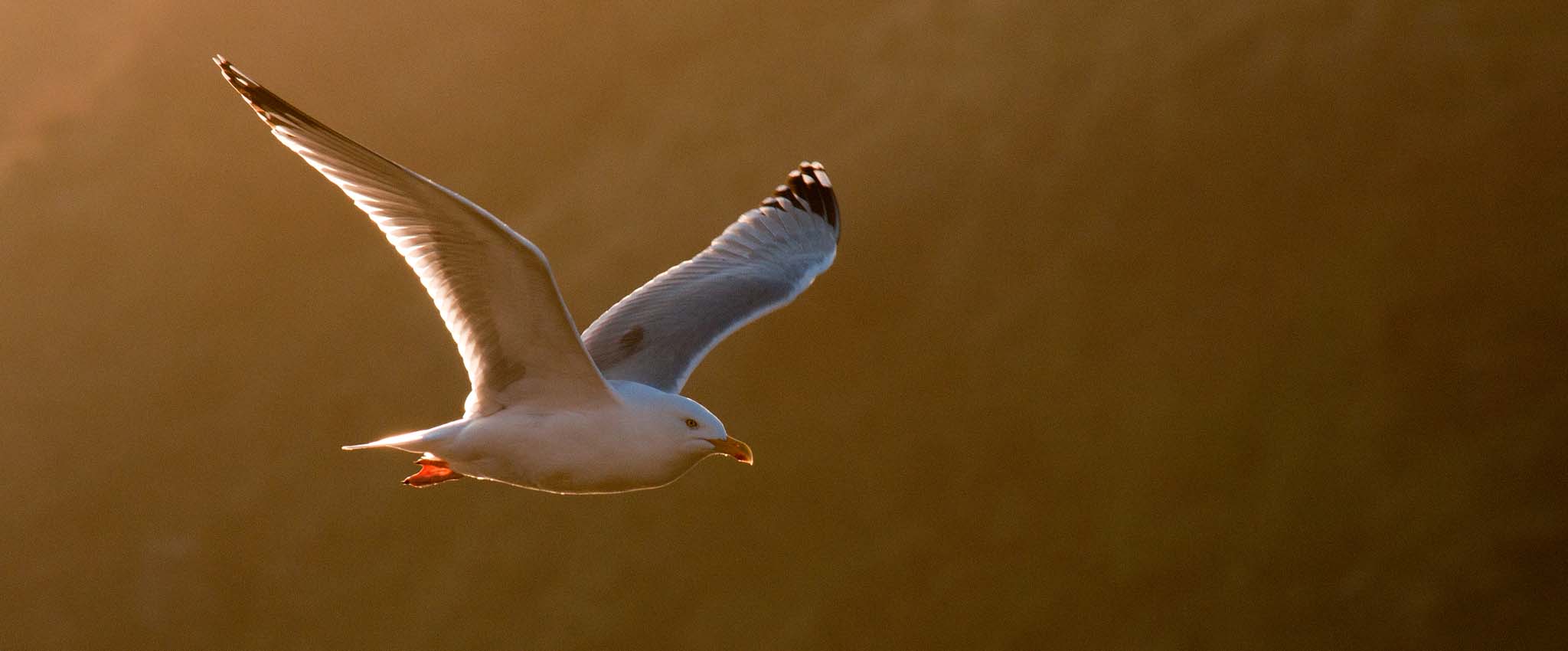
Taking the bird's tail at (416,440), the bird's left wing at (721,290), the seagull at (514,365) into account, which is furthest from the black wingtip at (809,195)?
the bird's tail at (416,440)

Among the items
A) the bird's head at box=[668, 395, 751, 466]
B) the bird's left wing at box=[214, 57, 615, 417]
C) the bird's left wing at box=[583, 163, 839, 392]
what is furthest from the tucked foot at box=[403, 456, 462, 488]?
the bird's head at box=[668, 395, 751, 466]

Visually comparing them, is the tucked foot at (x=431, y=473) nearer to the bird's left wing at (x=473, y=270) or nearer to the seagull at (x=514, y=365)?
the seagull at (x=514, y=365)

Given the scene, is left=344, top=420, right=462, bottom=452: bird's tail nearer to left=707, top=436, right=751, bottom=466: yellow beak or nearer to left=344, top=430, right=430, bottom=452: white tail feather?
left=344, top=430, right=430, bottom=452: white tail feather

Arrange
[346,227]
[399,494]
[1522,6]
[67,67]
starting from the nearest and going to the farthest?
[1522,6] < [399,494] < [346,227] < [67,67]

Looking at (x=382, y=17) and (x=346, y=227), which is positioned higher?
(x=382, y=17)

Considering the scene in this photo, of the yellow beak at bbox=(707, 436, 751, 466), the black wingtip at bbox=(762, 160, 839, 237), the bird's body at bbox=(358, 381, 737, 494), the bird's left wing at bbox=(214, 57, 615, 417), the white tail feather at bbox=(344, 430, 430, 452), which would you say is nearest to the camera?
the bird's left wing at bbox=(214, 57, 615, 417)

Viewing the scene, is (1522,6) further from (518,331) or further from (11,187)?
(11,187)

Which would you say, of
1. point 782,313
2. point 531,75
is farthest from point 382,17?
point 782,313
